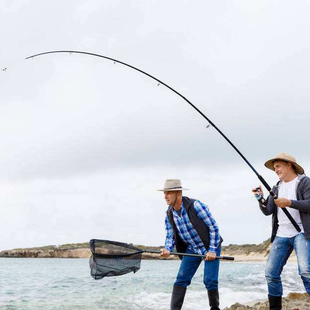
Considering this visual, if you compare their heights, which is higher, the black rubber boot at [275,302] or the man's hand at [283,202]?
the man's hand at [283,202]

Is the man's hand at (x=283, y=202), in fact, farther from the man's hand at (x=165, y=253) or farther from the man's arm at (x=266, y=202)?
the man's hand at (x=165, y=253)

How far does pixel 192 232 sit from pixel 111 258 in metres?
1.13

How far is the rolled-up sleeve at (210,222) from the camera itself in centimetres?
645

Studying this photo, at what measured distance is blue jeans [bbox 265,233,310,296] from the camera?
5.68 m

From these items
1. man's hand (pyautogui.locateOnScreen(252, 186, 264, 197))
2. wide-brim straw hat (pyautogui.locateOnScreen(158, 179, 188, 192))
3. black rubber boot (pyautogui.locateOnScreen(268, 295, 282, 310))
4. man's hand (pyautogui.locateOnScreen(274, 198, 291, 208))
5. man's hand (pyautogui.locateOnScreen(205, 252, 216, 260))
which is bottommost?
black rubber boot (pyautogui.locateOnScreen(268, 295, 282, 310))

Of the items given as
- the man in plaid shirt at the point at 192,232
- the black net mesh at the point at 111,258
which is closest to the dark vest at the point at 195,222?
the man in plaid shirt at the point at 192,232

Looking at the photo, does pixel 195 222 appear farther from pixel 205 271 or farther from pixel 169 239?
pixel 205 271

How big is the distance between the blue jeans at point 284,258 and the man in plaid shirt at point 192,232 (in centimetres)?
73

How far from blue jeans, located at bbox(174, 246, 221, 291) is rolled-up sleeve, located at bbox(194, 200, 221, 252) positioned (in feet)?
0.44

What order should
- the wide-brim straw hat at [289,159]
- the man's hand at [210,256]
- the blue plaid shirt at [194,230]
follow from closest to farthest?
the wide-brim straw hat at [289,159]
the man's hand at [210,256]
the blue plaid shirt at [194,230]

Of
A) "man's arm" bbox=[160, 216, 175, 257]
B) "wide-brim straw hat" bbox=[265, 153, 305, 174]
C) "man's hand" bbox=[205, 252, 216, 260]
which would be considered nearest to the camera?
"wide-brim straw hat" bbox=[265, 153, 305, 174]

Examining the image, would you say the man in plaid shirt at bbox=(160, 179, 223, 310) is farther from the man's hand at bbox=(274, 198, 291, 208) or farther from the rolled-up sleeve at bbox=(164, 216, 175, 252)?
the man's hand at bbox=(274, 198, 291, 208)

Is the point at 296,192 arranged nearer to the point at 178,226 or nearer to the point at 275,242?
the point at 275,242

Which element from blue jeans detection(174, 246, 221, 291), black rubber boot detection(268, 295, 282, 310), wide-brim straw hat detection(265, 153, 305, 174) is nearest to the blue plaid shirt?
blue jeans detection(174, 246, 221, 291)
